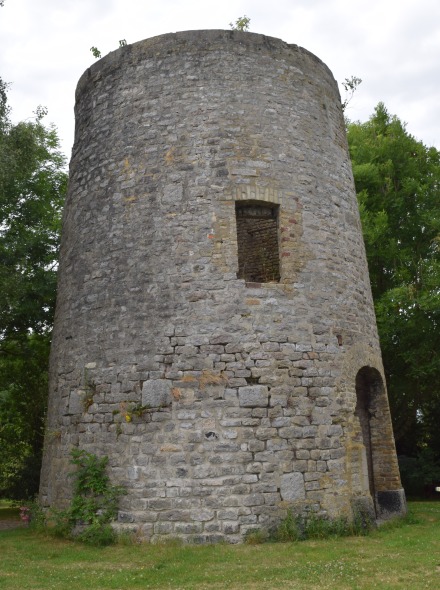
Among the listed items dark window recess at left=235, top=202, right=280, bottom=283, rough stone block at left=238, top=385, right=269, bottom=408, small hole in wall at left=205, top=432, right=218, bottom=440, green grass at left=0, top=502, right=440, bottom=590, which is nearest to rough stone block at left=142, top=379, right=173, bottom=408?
small hole in wall at left=205, top=432, right=218, bottom=440

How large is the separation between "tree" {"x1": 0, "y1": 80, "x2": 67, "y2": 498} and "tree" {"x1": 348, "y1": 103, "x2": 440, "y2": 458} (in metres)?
8.45

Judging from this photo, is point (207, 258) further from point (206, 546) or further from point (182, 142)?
point (206, 546)

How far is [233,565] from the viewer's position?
21.6 feet

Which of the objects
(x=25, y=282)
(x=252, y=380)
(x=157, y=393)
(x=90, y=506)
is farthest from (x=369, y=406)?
(x=25, y=282)

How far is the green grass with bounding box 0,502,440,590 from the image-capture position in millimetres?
5926

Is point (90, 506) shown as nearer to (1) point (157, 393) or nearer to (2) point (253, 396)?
(1) point (157, 393)

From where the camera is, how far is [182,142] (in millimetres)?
9336

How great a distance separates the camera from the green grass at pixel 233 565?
5.93m

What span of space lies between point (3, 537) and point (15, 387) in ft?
25.9

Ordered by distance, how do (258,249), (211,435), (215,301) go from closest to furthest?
(211,435)
(215,301)
(258,249)

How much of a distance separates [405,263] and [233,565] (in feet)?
39.7

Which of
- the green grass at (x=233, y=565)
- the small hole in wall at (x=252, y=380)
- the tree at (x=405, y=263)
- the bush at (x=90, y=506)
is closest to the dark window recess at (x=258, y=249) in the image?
the small hole in wall at (x=252, y=380)

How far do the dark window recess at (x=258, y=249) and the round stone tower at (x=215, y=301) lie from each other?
37 millimetres

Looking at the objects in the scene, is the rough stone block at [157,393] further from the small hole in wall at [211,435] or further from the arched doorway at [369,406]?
the arched doorway at [369,406]
